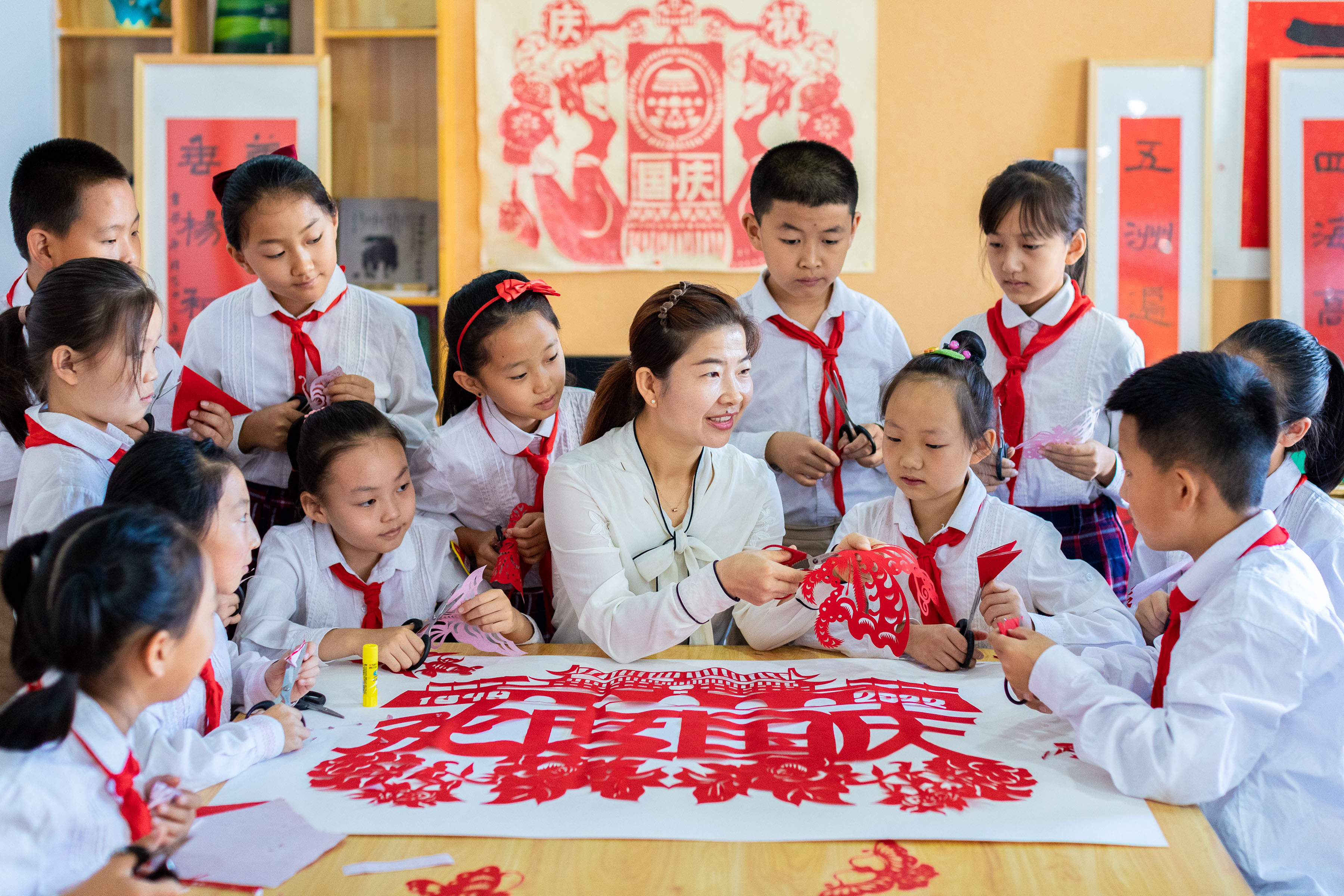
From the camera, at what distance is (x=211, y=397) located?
2068mm

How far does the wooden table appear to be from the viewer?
3.25 ft

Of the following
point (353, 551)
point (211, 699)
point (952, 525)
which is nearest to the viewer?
point (211, 699)

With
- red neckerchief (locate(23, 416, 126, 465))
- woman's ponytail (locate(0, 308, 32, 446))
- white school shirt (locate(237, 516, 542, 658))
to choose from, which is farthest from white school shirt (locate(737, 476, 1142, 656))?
woman's ponytail (locate(0, 308, 32, 446))

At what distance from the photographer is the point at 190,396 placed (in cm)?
205

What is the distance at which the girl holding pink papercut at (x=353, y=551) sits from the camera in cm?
177

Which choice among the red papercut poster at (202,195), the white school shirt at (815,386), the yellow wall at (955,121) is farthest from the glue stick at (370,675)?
the red papercut poster at (202,195)

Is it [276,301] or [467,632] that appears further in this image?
[276,301]

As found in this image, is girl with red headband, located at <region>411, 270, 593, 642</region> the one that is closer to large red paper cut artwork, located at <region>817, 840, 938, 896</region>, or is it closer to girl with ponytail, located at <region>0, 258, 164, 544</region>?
girl with ponytail, located at <region>0, 258, 164, 544</region>

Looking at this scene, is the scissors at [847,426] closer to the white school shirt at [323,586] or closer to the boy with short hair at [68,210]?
the white school shirt at [323,586]

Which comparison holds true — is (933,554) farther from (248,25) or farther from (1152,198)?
(248,25)

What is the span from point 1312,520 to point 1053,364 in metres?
0.66

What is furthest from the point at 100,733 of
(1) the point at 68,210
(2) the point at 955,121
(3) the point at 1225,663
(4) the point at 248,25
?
(2) the point at 955,121

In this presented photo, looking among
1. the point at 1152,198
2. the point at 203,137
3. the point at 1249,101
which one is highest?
the point at 1249,101

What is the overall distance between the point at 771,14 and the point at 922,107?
24.1 inches
